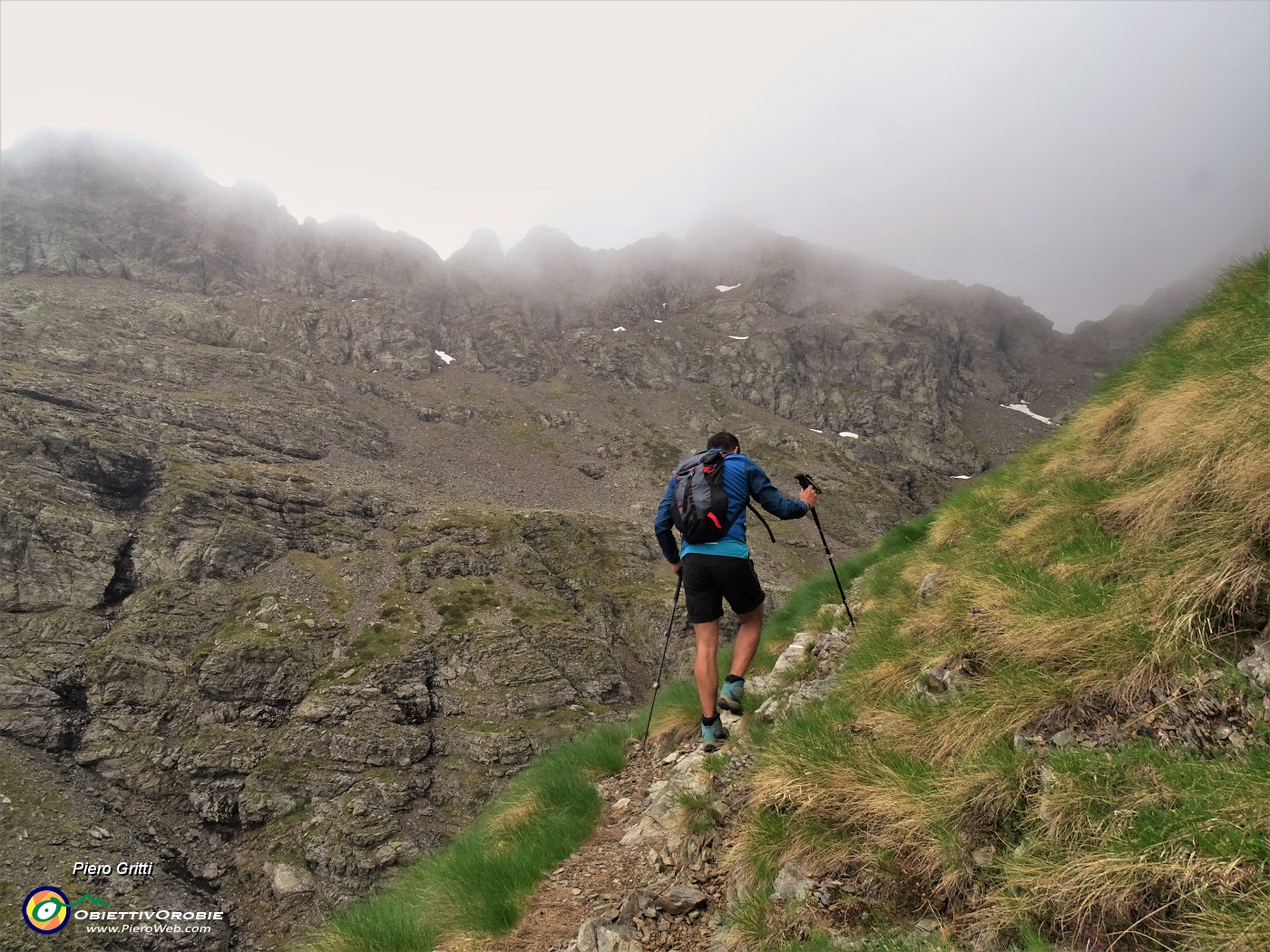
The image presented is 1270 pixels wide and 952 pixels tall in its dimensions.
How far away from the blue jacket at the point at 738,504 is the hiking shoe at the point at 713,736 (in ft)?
7.40

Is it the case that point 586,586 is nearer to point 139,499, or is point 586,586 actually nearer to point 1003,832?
point 139,499

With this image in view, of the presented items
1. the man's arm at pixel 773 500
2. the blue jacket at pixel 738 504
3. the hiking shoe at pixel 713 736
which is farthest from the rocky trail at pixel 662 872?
the man's arm at pixel 773 500

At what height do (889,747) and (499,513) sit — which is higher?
(889,747)

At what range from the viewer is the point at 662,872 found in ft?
19.7

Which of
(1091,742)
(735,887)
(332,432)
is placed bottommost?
(332,432)

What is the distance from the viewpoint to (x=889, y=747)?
16.7ft

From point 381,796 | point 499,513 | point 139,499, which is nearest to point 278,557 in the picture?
point 139,499

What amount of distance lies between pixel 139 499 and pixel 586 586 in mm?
87280

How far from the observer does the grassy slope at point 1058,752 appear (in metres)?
3.02

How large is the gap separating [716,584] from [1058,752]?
4.36 m

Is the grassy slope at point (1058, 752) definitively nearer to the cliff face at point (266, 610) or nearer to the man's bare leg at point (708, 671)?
the man's bare leg at point (708, 671)

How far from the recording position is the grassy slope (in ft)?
9.92

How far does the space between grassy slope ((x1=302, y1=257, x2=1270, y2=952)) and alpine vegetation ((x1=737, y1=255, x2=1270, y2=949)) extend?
0.05 ft

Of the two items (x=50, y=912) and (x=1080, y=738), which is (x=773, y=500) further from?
(x=50, y=912)
